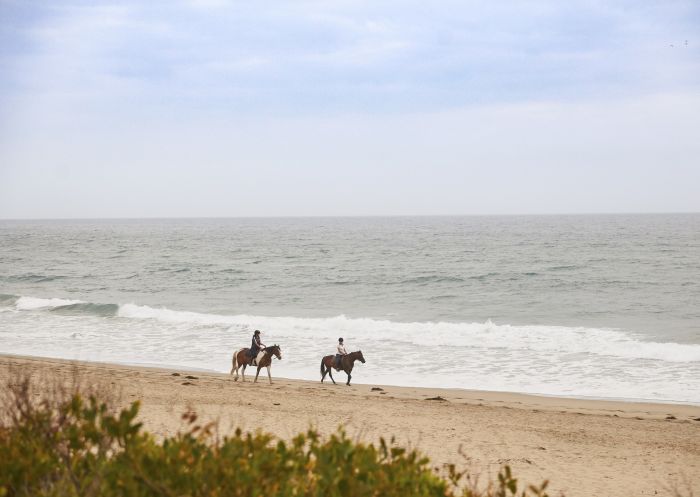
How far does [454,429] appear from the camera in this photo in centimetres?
1253

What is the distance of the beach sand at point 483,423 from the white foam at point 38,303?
19.1 m

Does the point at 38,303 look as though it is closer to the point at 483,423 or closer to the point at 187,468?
the point at 483,423

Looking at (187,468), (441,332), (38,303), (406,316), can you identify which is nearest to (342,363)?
(441,332)

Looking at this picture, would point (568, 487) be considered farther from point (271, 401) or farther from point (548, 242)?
point (548, 242)

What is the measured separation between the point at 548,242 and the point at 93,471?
85.9 metres

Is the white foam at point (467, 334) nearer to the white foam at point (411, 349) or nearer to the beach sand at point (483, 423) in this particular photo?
the white foam at point (411, 349)

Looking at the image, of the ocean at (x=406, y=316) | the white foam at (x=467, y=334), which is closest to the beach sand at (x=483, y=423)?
the ocean at (x=406, y=316)

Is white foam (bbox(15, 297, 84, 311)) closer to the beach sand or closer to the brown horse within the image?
the beach sand

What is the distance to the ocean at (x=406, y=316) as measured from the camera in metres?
20.7

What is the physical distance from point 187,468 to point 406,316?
96.0ft

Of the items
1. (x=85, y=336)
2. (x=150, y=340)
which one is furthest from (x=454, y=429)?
(x=85, y=336)

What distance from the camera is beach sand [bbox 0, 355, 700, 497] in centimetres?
1020

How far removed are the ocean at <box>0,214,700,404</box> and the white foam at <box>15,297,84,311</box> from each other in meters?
0.08

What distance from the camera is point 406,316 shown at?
32531mm
